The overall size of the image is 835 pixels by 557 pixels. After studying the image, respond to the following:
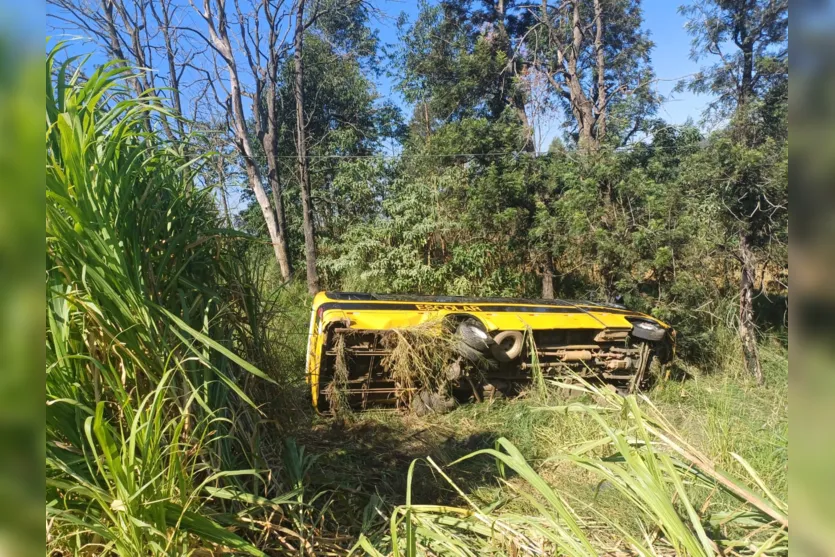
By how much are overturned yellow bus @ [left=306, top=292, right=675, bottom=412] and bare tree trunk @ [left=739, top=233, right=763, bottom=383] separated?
4.24 feet

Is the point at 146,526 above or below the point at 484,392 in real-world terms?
above

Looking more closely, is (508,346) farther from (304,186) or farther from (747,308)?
(304,186)

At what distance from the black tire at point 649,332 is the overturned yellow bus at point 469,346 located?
0.01m

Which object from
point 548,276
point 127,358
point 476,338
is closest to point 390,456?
point 476,338

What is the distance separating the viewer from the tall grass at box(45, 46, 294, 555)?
1367 mm

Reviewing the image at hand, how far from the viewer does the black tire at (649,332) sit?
243 inches

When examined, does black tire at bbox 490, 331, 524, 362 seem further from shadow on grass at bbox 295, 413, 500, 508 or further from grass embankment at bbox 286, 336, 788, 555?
shadow on grass at bbox 295, 413, 500, 508

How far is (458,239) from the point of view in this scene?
39.1 feet

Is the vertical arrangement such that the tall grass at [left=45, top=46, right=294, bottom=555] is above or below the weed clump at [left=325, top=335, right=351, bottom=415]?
above

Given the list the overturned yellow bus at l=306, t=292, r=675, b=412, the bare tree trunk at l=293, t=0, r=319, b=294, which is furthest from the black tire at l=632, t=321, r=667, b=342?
the bare tree trunk at l=293, t=0, r=319, b=294

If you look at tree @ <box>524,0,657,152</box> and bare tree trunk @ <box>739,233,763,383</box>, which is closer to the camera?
bare tree trunk @ <box>739,233,763,383</box>
